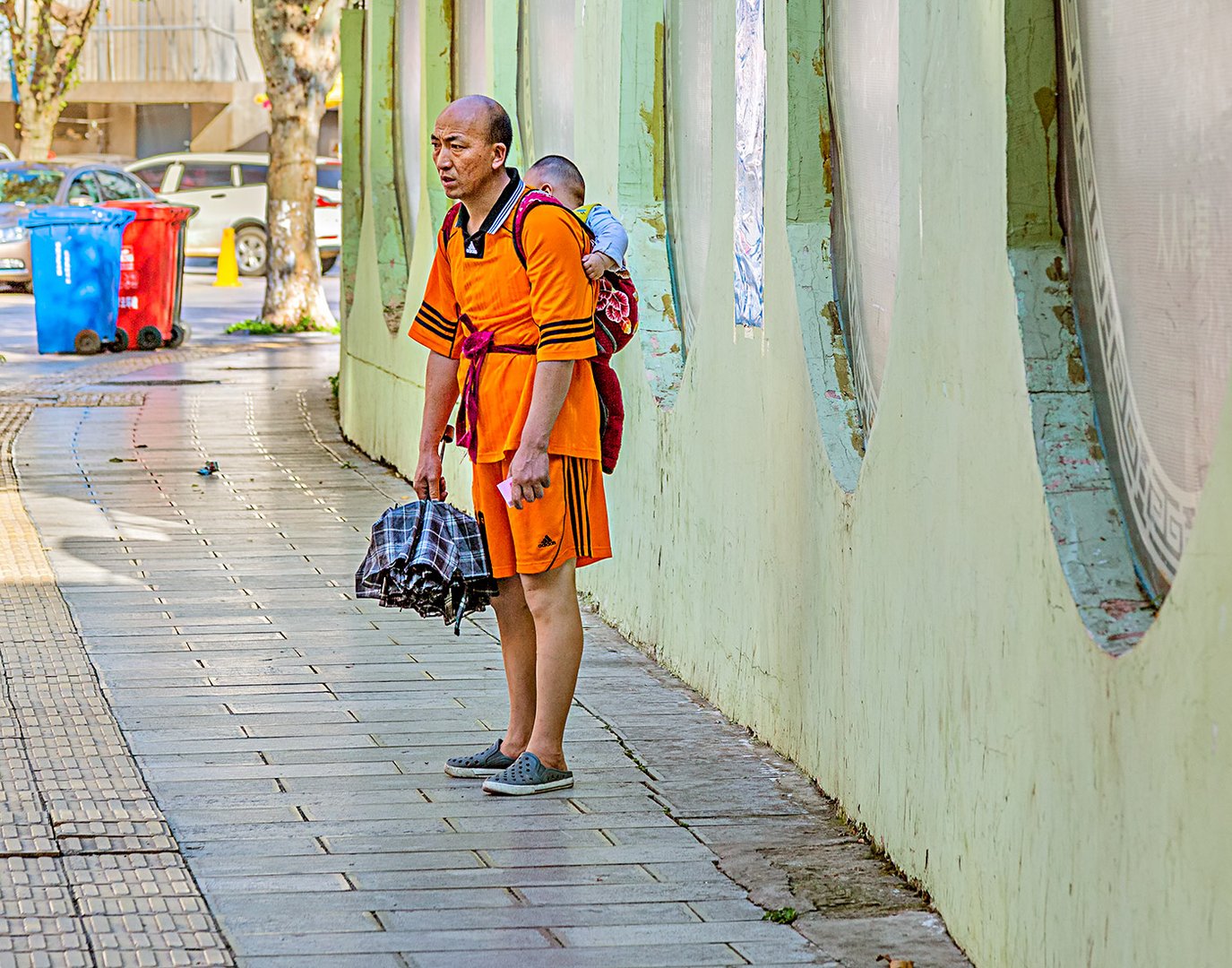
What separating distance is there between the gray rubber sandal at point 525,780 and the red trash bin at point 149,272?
16.3 metres

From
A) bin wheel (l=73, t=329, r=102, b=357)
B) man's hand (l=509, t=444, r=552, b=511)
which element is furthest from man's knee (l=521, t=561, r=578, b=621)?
bin wheel (l=73, t=329, r=102, b=357)

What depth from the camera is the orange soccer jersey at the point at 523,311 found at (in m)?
5.23

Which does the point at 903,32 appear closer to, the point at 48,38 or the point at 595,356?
the point at 595,356

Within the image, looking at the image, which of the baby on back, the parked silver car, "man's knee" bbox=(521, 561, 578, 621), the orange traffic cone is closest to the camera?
"man's knee" bbox=(521, 561, 578, 621)

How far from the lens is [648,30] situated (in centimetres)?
775

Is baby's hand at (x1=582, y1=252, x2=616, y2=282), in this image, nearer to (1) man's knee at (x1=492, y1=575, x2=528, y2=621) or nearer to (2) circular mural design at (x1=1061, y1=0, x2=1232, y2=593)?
(1) man's knee at (x1=492, y1=575, x2=528, y2=621)

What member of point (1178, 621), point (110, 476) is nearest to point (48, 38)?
point (110, 476)


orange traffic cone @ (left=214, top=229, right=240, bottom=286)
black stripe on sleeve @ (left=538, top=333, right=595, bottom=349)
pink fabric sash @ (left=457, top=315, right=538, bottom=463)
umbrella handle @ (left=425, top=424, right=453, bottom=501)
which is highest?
black stripe on sleeve @ (left=538, top=333, right=595, bottom=349)

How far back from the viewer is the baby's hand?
552cm

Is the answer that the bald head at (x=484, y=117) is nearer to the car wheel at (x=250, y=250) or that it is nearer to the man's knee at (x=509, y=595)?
the man's knee at (x=509, y=595)

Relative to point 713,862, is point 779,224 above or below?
above

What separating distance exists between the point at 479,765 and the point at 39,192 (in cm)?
2487

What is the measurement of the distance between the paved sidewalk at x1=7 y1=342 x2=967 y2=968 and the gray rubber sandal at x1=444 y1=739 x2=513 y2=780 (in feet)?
0.16

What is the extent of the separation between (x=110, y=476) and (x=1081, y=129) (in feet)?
29.0
